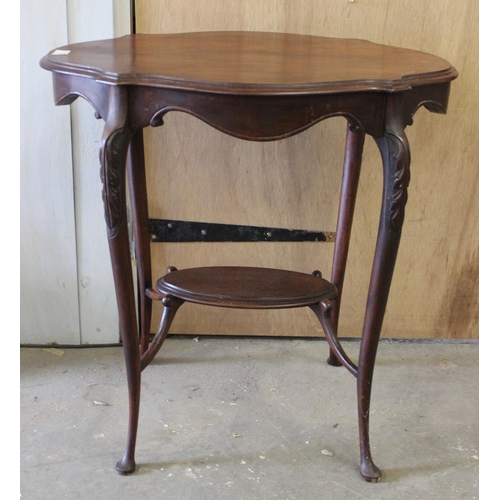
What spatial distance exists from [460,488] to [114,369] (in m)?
0.96

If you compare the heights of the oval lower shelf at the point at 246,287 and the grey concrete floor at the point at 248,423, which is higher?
the oval lower shelf at the point at 246,287

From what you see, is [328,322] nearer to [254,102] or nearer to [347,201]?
[347,201]

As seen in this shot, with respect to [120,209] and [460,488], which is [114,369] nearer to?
[120,209]

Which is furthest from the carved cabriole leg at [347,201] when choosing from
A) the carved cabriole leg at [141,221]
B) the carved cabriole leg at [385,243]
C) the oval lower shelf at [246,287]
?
the carved cabriole leg at [141,221]

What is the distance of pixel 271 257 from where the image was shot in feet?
6.89

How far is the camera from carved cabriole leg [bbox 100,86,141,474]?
132cm

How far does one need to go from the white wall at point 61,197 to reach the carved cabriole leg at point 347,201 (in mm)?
650

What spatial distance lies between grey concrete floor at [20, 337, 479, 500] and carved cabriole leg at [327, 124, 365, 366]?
21 centimetres

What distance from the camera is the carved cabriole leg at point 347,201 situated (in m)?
1.82

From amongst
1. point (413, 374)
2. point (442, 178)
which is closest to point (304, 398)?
point (413, 374)

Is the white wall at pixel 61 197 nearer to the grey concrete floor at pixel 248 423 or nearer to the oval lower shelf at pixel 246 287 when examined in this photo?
the grey concrete floor at pixel 248 423

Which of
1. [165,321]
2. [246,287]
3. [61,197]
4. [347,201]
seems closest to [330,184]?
[347,201]

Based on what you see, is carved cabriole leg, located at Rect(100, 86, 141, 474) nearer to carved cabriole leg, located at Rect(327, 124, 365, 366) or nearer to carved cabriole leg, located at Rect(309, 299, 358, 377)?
carved cabriole leg, located at Rect(309, 299, 358, 377)

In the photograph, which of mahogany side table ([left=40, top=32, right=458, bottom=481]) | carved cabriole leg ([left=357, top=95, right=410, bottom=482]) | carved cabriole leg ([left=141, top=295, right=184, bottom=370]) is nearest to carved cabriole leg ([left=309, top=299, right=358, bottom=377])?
mahogany side table ([left=40, top=32, right=458, bottom=481])
